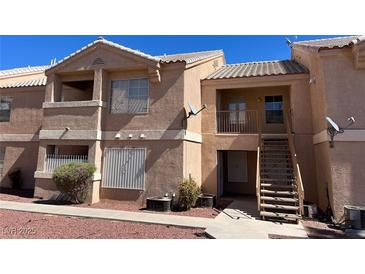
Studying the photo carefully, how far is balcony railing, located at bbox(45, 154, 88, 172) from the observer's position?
1275 cm

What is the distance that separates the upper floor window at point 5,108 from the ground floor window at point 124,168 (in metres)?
8.97

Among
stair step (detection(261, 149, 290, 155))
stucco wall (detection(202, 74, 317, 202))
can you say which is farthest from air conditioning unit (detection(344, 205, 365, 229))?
stair step (detection(261, 149, 290, 155))

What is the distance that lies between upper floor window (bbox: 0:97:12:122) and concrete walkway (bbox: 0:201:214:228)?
741 centimetres

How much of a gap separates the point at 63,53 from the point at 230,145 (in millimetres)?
10933

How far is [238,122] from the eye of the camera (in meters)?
15.2

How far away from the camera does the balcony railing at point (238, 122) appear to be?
1490 centimetres

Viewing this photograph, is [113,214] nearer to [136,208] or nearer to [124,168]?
[136,208]

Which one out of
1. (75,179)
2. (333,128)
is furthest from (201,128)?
(75,179)

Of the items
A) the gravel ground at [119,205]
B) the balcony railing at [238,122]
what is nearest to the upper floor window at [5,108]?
the gravel ground at [119,205]

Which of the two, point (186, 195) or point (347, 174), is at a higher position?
point (347, 174)

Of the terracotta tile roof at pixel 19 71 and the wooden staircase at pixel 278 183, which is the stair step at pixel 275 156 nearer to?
the wooden staircase at pixel 278 183

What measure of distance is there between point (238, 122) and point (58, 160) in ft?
35.1

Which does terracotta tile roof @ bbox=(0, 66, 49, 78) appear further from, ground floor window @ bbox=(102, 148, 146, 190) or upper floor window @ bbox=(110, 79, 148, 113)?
ground floor window @ bbox=(102, 148, 146, 190)

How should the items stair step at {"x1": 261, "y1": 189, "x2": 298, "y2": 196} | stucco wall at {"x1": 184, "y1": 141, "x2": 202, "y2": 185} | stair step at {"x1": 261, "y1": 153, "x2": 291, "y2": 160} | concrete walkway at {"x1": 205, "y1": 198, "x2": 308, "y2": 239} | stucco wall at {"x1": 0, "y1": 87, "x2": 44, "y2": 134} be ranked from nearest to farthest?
concrete walkway at {"x1": 205, "y1": 198, "x2": 308, "y2": 239}
stair step at {"x1": 261, "y1": 189, "x2": 298, "y2": 196}
stucco wall at {"x1": 184, "y1": 141, "x2": 202, "y2": 185}
stair step at {"x1": 261, "y1": 153, "x2": 291, "y2": 160}
stucco wall at {"x1": 0, "y1": 87, "x2": 44, "y2": 134}
